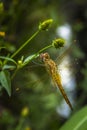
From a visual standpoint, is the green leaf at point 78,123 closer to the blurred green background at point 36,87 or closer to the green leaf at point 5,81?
the green leaf at point 5,81

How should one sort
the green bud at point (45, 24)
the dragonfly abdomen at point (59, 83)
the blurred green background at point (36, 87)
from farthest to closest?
the blurred green background at point (36, 87)
the green bud at point (45, 24)
the dragonfly abdomen at point (59, 83)

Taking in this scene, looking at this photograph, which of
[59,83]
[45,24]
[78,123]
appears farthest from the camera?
[78,123]

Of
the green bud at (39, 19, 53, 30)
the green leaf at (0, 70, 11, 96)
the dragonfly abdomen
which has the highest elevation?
the green bud at (39, 19, 53, 30)

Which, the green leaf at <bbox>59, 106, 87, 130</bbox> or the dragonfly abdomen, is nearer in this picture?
the dragonfly abdomen

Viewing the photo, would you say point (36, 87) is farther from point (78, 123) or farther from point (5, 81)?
point (5, 81)

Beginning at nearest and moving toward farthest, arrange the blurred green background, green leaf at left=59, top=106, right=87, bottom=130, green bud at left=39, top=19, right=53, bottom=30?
green bud at left=39, top=19, right=53, bottom=30, green leaf at left=59, top=106, right=87, bottom=130, the blurred green background

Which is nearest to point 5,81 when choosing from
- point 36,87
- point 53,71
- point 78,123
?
point 53,71

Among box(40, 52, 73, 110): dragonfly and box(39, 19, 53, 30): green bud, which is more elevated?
box(39, 19, 53, 30): green bud

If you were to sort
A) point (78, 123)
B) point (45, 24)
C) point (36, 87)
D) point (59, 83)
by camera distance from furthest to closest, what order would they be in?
point (36, 87) < point (78, 123) < point (45, 24) < point (59, 83)

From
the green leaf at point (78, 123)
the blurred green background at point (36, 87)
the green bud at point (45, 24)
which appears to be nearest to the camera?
the green bud at point (45, 24)

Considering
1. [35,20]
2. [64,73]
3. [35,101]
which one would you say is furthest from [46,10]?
[64,73]

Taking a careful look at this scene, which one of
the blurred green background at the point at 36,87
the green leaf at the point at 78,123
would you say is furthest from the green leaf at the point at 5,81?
the blurred green background at the point at 36,87

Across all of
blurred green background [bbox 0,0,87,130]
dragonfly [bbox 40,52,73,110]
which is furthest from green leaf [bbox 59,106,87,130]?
blurred green background [bbox 0,0,87,130]

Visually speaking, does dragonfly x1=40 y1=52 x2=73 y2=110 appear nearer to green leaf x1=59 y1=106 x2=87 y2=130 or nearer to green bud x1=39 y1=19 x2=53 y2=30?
green bud x1=39 y1=19 x2=53 y2=30
